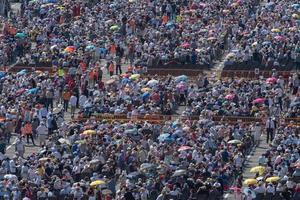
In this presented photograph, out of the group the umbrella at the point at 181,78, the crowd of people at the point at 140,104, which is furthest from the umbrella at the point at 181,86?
the umbrella at the point at 181,78

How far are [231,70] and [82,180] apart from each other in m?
21.1

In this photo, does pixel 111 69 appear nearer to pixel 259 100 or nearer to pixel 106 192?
pixel 259 100

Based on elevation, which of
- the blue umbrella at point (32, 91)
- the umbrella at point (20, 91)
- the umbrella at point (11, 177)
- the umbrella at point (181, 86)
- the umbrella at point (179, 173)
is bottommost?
the umbrella at point (11, 177)

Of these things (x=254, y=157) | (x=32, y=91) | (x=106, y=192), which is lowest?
(x=254, y=157)

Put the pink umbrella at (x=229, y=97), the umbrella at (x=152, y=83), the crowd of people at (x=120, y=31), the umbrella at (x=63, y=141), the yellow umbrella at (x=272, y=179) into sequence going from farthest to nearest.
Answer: the crowd of people at (x=120, y=31) → the umbrella at (x=152, y=83) → the pink umbrella at (x=229, y=97) → the umbrella at (x=63, y=141) → the yellow umbrella at (x=272, y=179)

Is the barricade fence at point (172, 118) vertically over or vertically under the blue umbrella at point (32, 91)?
under

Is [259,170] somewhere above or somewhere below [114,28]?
below

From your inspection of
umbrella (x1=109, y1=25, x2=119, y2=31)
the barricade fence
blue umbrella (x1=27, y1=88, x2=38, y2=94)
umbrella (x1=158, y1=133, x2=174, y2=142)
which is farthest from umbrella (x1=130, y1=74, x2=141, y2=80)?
umbrella (x1=109, y1=25, x2=119, y2=31)

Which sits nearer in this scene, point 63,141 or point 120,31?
point 63,141

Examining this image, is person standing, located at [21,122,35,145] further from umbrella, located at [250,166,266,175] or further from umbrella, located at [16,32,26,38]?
umbrella, located at [16,32,26,38]

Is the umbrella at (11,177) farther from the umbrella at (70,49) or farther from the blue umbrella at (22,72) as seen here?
the umbrella at (70,49)

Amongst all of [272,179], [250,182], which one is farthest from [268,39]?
[272,179]

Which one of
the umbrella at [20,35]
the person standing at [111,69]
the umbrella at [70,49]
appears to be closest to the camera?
the person standing at [111,69]

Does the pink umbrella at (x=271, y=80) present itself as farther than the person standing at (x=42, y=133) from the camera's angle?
Yes
